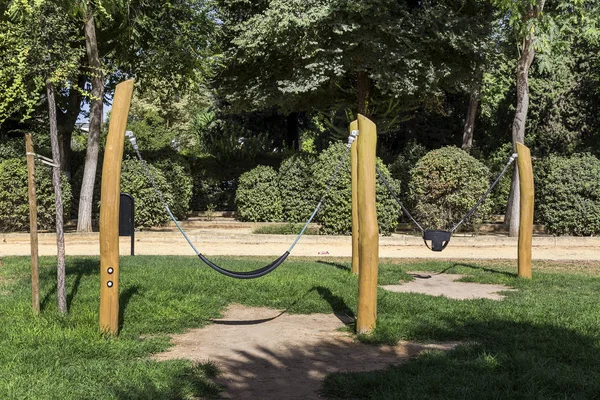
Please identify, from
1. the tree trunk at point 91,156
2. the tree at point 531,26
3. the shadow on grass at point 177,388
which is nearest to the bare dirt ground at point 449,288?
the shadow on grass at point 177,388

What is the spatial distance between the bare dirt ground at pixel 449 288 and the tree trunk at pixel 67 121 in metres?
16.1

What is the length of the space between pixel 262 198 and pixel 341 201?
14.9 ft

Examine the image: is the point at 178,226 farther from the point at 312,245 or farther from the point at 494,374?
the point at 312,245

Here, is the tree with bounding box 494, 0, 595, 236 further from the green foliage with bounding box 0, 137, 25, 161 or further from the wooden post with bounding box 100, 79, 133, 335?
the green foliage with bounding box 0, 137, 25, 161

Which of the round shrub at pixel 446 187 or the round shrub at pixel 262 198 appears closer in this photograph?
the round shrub at pixel 446 187

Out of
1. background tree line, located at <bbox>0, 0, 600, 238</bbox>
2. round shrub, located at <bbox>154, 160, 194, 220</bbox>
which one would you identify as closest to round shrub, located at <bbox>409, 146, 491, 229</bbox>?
background tree line, located at <bbox>0, 0, 600, 238</bbox>

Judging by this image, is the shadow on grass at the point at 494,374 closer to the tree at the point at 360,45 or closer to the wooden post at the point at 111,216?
the wooden post at the point at 111,216

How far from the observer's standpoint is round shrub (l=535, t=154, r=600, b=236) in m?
19.4

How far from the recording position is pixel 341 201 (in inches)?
742

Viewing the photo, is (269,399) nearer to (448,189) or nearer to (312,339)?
(312,339)

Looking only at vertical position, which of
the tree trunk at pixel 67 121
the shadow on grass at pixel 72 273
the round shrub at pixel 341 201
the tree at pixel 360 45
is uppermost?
the tree at pixel 360 45

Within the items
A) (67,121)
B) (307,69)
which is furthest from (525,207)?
(67,121)

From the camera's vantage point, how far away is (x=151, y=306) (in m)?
8.85

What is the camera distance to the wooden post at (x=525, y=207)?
40.4 ft
